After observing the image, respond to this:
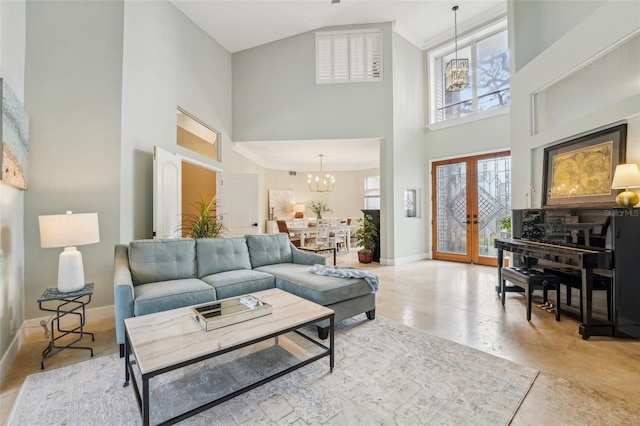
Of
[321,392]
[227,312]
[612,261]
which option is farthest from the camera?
[612,261]

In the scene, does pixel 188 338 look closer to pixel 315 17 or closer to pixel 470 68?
pixel 315 17

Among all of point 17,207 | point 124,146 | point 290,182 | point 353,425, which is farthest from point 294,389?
point 290,182

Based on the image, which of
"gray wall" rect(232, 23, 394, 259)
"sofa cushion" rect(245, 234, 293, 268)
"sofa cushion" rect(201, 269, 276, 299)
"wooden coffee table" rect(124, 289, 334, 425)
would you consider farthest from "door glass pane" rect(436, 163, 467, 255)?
"wooden coffee table" rect(124, 289, 334, 425)

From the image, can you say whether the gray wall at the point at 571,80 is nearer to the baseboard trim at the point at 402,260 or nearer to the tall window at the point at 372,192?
the baseboard trim at the point at 402,260

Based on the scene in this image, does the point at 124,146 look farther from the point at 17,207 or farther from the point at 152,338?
the point at 152,338

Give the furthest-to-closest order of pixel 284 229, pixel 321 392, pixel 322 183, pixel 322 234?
1. pixel 322 183
2. pixel 284 229
3. pixel 322 234
4. pixel 321 392

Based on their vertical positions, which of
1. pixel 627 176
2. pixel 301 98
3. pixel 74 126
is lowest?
pixel 627 176

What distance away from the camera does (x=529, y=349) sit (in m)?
2.37

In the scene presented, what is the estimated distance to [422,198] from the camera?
21.8 ft

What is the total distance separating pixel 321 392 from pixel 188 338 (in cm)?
90

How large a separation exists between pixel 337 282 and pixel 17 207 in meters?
3.03

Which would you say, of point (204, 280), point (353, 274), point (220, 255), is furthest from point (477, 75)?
point (204, 280)

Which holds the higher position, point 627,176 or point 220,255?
point 627,176

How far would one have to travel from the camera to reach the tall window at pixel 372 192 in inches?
380
